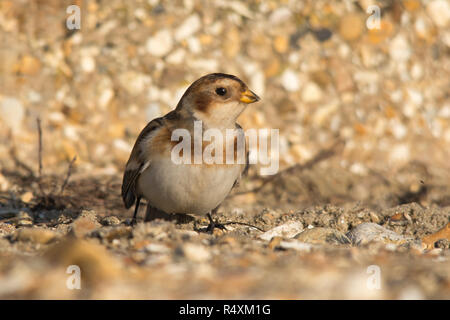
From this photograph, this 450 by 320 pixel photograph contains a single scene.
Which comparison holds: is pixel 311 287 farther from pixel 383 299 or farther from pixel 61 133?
pixel 61 133

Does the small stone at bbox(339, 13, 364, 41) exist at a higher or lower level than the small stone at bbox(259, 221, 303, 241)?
higher

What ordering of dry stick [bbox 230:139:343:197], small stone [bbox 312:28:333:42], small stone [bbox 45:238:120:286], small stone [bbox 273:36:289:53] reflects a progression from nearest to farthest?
small stone [bbox 45:238:120:286] < dry stick [bbox 230:139:343:197] < small stone [bbox 273:36:289:53] < small stone [bbox 312:28:333:42]

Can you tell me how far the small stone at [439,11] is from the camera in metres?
7.27

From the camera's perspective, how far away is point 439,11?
7301 mm

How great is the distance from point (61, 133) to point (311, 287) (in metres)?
4.15

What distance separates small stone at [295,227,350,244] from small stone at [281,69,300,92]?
3.13 m

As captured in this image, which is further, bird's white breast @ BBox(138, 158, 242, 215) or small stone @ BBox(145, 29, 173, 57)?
small stone @ BBox(145, 29, 173, 57)

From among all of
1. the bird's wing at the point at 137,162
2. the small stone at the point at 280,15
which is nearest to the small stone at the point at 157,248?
the bird's wing at the point at 137,162

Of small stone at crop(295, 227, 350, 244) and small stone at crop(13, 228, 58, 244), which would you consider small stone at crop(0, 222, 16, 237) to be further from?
small stone at crop(295, 227, 350, 244)

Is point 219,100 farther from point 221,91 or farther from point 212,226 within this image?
point 212,226

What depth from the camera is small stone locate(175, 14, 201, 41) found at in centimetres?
665

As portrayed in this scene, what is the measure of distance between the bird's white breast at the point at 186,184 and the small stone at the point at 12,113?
8.14 feet

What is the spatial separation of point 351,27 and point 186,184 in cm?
386

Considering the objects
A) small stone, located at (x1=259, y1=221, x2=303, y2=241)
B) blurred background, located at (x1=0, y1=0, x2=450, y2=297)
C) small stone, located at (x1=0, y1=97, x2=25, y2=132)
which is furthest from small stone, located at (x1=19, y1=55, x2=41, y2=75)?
small stone, located at (x1=259, y1=221, x2=303, y2=241)
